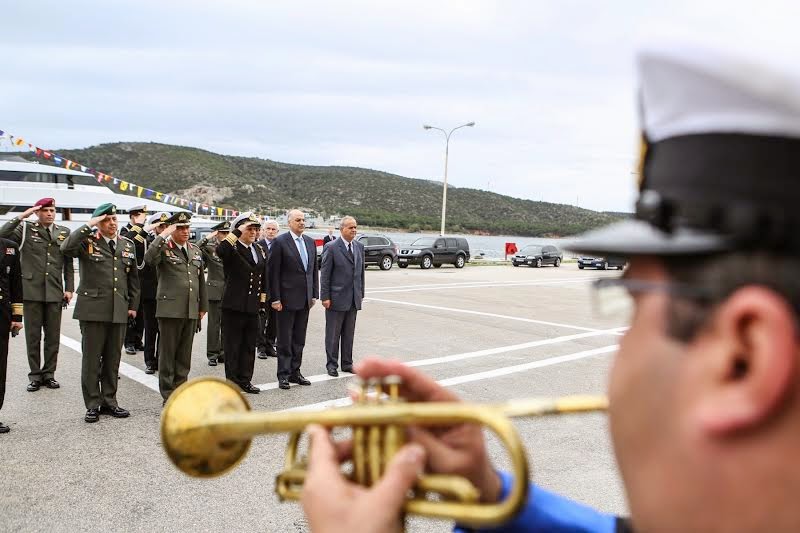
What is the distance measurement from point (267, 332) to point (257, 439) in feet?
12.3

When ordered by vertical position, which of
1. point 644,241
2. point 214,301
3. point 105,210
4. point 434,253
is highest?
point 105,210

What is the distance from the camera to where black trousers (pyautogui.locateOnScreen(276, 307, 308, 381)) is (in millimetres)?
7160

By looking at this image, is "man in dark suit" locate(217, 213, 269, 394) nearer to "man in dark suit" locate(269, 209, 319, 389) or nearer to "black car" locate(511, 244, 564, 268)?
"man in dark suit" locate(269, 209, 319, 389)

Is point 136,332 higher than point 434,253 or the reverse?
the reverse

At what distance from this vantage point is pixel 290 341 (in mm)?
7262

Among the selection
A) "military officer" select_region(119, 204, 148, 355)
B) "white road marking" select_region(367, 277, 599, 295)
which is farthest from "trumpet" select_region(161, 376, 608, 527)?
"white road marking" select_region(367, 277, 599, 295)

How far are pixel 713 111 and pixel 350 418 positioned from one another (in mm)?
673

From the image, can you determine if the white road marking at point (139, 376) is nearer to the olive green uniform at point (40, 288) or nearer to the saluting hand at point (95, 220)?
the olive green uniform at point (40, 288)

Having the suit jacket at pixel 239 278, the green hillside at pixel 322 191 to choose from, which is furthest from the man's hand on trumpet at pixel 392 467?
the green hillside at pixel 322 191

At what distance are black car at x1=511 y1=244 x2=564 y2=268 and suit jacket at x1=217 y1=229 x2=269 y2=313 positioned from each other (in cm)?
2726

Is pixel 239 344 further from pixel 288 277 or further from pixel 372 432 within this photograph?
pixel 372 432

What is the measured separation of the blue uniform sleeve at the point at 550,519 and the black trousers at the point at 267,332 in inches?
304

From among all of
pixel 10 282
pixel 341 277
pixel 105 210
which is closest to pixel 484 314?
pixel 341 277

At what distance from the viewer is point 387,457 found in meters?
0.99
